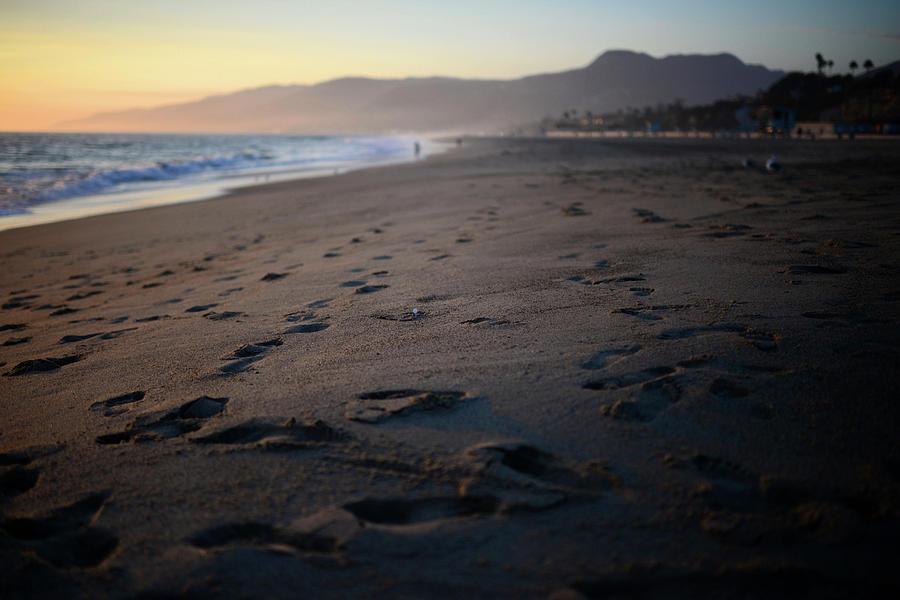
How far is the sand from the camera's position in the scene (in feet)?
3.89

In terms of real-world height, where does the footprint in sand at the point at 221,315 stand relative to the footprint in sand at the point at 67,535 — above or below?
above

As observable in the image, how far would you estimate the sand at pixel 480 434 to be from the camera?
1187 mm

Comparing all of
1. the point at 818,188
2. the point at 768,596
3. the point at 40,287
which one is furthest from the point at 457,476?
the point at 818,188

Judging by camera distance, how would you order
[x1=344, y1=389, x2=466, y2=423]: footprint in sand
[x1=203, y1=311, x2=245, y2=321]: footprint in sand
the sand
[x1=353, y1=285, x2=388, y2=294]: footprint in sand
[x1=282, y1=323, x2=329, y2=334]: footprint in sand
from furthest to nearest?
[x1=353, y1=285, x2=388, y2=294]: footprint in sand, [x1=203, y1=311, x2=245, y2=321]: footprint in sand, [x1=282, y1=323, x2=329, y2=334]: footprint in sand, [x1=344, y1=389, x2=466, y2=423]: footprint in sand, the sand

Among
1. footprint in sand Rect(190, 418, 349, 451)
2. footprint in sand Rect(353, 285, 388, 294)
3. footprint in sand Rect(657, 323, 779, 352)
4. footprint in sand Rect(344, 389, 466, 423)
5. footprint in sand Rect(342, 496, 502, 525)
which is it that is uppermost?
footprint in sand Rect(353, 285, 388, 294)

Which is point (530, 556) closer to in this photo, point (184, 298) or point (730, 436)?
point (730, 436)

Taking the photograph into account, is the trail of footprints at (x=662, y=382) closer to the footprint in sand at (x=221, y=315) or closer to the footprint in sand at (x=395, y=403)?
the footprint in sand at (x=395, y=403)

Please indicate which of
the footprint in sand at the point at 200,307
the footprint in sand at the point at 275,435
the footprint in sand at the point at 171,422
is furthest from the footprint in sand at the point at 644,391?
the footprint in sand at the point at 200,307

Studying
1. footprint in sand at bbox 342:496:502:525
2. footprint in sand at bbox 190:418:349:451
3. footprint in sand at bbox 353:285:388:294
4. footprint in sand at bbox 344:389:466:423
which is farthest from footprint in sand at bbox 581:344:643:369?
footprint in sand at bbox 353:285:388:294

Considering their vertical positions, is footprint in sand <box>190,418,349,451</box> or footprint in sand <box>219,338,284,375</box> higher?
footprint in sand <box>219,338,284,375</box>

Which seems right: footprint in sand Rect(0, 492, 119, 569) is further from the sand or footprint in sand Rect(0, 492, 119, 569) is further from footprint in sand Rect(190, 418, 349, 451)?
footprint in sand Rect(190, 418, 349, 451)

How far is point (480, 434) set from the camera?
5.41 feet

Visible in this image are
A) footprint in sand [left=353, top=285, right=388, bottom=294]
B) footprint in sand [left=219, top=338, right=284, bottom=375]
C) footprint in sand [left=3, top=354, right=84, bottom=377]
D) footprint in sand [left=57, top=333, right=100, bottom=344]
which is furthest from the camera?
footprint in sand [left=353, top=285, right=388, bottom=294]

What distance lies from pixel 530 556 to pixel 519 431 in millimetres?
487
